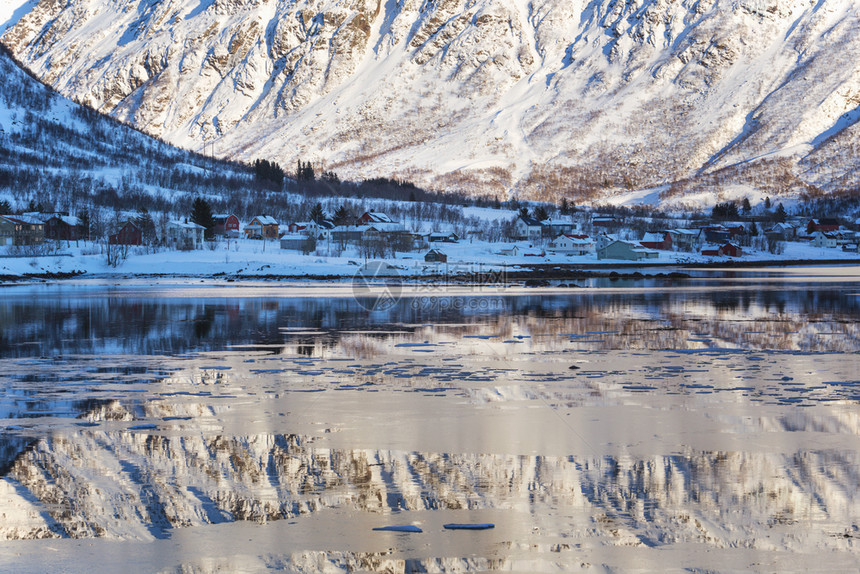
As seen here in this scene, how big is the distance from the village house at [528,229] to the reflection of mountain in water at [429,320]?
8706 cm

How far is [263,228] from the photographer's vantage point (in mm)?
131375

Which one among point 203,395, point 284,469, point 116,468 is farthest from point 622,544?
point 203,395

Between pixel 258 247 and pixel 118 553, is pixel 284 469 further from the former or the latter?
pixel 258 247

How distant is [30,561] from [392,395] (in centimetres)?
1013

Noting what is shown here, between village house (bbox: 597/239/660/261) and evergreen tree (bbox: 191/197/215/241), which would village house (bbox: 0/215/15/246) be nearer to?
evergreen tree (bbox: 191/197/215/241)

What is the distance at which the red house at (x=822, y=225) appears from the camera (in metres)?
176

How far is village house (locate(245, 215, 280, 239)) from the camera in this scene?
130m

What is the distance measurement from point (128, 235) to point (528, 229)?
6222cm

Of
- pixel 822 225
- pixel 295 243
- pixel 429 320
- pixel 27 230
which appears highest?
pixel 822 225

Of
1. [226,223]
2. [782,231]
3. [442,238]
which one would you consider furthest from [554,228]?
[226,223]

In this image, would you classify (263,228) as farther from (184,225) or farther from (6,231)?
(6,231)

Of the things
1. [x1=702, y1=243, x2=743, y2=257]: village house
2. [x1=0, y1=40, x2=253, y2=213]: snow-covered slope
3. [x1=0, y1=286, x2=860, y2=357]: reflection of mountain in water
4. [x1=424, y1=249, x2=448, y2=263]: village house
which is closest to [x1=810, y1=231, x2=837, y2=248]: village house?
[x1=702, y1=243, x2=743, y2=257]: village house

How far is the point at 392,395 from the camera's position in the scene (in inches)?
770

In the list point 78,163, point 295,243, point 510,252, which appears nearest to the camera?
point 295,243
